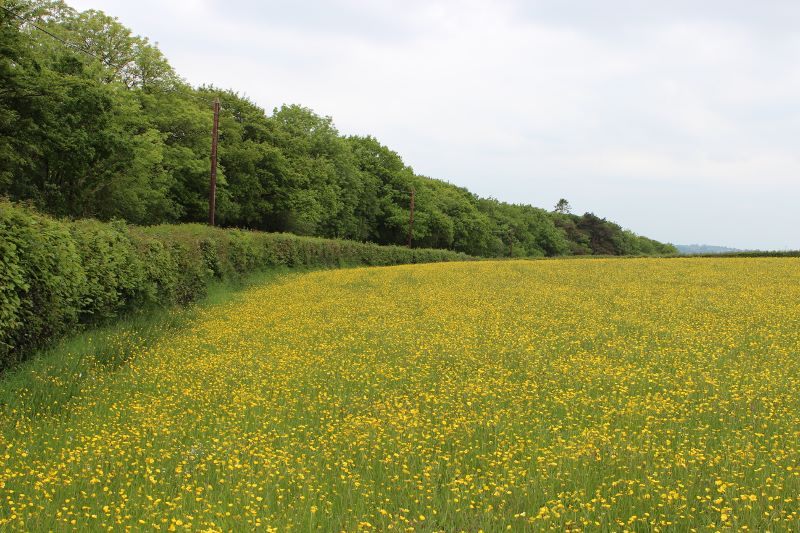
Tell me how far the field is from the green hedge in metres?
0.67

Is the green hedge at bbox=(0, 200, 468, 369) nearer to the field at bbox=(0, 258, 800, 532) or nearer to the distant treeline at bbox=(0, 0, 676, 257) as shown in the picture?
the field at bbox=(0, 258, 800, 532)

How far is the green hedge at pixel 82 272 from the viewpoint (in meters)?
8.84

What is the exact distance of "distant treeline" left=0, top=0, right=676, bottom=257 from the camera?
85.6ft

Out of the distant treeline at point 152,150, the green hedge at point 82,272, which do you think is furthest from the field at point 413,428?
the distant treeline at point 152,150

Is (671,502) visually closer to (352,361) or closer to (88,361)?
(352,361)

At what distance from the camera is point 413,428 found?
680cm

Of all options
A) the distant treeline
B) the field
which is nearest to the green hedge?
the field

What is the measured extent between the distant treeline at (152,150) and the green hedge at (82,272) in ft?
13.6

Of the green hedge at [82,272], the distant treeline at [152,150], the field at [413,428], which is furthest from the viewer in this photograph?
the distant treeline at [152,150]

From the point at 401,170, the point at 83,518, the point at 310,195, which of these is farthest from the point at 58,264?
the point at 401,170

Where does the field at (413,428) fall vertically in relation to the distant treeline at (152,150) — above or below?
below

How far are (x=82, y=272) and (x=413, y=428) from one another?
777 centimetres

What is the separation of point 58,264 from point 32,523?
6.83m

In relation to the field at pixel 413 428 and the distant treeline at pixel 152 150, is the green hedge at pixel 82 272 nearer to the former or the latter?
the field at pixel 413 428
